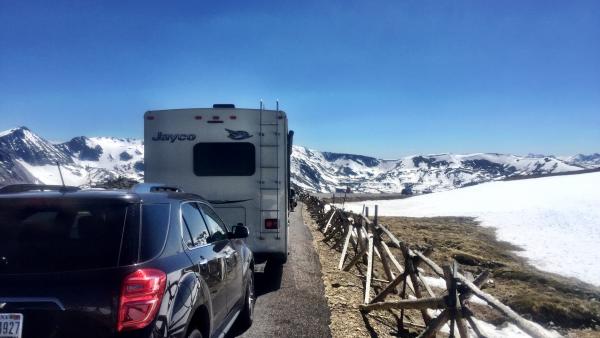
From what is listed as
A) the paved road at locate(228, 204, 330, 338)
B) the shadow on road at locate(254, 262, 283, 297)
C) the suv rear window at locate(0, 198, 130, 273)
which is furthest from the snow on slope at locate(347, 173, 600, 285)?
the suv rear window at locate(0, 198, 130, 273)

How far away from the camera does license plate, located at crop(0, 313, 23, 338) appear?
2.97m

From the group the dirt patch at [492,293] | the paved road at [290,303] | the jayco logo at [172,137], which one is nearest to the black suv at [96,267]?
the paved road at [290,303]

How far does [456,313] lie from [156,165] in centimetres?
624

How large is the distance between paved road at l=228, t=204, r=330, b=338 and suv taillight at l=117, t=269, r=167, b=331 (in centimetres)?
356

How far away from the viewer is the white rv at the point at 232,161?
9.17 metres

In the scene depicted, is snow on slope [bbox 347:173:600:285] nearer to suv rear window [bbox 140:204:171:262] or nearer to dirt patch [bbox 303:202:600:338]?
dirt patch [bbox 303:202:600:338]

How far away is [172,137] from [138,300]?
6.48 m

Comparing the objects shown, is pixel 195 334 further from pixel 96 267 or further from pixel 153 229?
pixel 96 267

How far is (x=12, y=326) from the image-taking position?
2.97 meters

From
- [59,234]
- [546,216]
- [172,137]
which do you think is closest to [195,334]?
[59,234]

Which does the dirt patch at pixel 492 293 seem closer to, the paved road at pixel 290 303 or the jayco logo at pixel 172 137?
the paved road at pixel 290 303

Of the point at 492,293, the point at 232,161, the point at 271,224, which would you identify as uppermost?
the point at 232,161

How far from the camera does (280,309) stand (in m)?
7.83

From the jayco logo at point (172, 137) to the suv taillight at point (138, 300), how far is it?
6230 millimetres
